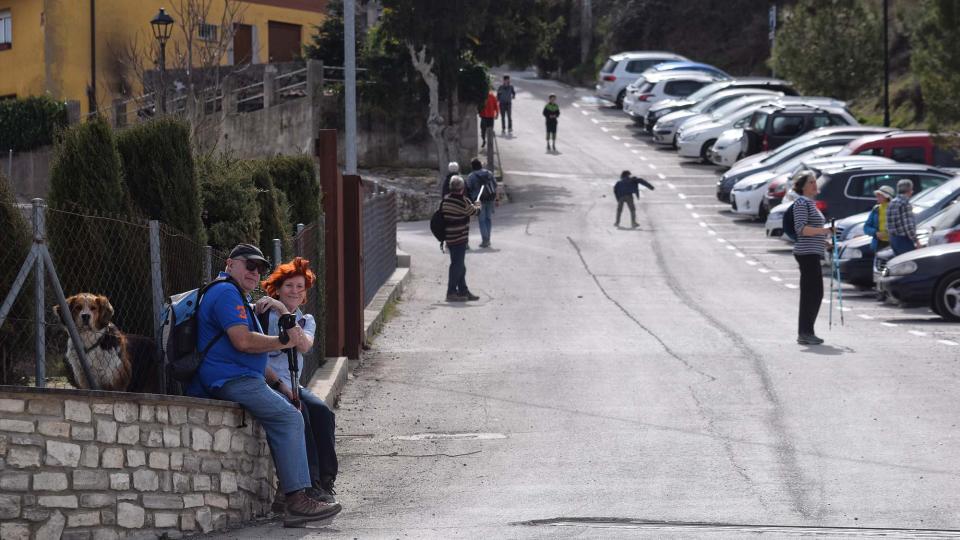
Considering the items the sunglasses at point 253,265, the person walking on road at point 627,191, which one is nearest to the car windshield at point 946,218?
the person walking on road at point 627,191

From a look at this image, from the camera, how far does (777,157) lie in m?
33.4

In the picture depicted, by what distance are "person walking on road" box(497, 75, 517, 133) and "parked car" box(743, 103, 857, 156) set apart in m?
10.9

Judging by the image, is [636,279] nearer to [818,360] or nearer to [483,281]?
[483,281]

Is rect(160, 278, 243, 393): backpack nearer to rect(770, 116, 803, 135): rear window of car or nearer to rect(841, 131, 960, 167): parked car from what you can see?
rect(841, 131, 960, 167): parked car

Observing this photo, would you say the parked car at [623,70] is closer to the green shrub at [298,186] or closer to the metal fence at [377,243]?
the metal fence at [377,243]

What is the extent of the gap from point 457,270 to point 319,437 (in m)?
11.8

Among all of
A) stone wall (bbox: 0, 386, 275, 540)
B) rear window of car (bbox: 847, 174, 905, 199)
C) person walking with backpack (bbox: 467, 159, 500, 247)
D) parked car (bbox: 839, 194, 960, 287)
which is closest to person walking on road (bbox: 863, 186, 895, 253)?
parked car (bbox: 839, 194, 960, 287)

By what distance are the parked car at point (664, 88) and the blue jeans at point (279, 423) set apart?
4124cm

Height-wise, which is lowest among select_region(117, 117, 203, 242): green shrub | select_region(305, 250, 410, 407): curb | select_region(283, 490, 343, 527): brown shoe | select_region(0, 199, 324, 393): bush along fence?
select_region(305, 250, 410, 407): curb

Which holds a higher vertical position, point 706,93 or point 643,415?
point 706,93

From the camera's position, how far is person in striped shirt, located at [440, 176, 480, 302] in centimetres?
2109

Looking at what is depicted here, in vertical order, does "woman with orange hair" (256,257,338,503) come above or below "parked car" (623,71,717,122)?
below

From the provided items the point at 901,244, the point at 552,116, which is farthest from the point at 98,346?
the point at 552,116

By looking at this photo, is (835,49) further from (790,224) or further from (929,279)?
(790,224)
